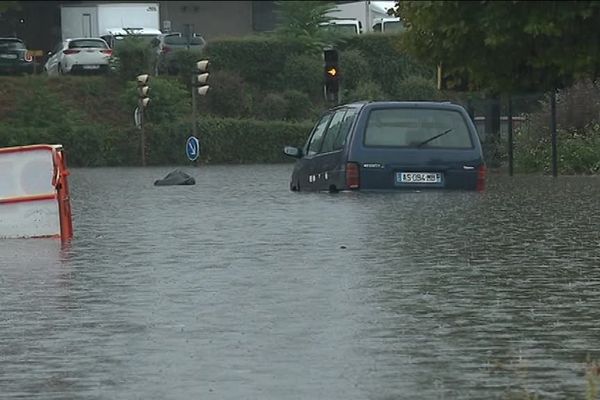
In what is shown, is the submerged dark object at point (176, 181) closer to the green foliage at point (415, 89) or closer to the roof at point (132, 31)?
the green foliage at point (415, 89)

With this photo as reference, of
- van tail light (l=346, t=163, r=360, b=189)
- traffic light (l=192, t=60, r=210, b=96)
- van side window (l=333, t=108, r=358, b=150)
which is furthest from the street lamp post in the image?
van tail light (l=346, t=163, r=360, b=189)

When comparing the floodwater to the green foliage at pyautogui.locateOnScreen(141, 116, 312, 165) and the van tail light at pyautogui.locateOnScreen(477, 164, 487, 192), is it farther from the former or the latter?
the green foliage at pyautogui.locateOnScreen(141, 116, 312, 165)

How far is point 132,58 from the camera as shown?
68.1 metres

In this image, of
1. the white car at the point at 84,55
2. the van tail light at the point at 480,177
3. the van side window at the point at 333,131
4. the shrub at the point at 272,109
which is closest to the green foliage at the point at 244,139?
the shrub at the point at 272,109

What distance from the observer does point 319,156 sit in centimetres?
2553

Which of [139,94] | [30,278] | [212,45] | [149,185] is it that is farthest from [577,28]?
[212,45]

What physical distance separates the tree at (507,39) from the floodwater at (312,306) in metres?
1.50

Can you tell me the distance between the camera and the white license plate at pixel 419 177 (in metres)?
24.2

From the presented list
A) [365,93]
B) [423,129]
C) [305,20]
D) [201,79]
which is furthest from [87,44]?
[423,129]

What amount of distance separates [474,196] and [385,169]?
113cm

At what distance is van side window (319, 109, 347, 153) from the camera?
25.2 m

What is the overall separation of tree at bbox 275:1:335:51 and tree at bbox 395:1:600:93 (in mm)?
61507

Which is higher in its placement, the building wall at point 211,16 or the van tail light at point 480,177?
the building wall at point 211,16

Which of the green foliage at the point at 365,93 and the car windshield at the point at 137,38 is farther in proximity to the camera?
the car windshield at the point at 137,38
